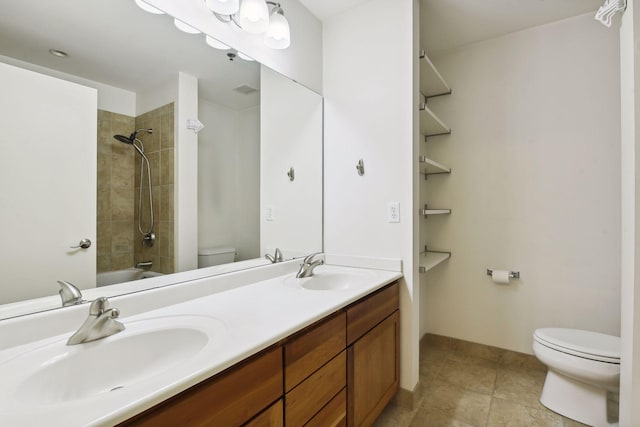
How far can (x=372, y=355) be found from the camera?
1.48m

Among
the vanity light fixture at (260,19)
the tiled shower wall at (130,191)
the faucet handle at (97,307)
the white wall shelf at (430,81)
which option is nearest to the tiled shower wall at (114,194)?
the tiled shower wall at (130,191)

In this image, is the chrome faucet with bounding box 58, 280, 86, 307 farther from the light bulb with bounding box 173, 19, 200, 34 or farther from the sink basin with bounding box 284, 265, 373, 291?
the light bulb with bounding box 173, 19, 200, 34

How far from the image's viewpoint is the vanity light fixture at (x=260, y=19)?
1405 mm

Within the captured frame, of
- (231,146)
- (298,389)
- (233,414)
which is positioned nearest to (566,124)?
(231,146)

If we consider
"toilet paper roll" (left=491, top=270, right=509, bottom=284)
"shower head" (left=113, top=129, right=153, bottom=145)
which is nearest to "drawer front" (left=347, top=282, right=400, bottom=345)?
"toilet paper roll" (left=491, top=270, right=509, bottom=284)

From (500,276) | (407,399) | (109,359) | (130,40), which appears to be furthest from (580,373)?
(130,40)

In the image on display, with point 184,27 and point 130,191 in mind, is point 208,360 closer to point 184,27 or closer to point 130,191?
point 130,191

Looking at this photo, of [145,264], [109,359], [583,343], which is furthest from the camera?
[583,343]

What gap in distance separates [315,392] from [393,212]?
1.07 meters

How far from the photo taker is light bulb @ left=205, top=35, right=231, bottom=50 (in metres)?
1.40

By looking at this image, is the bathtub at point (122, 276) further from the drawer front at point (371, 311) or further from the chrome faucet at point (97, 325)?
the drawer front at point (371, 311)

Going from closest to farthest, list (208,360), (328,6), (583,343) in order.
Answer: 1. (208,360)
2. (583,343)
3. (328,6)

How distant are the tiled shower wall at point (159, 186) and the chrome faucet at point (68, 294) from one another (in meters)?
0.23

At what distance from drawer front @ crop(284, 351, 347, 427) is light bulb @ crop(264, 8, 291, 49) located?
5.11ft
